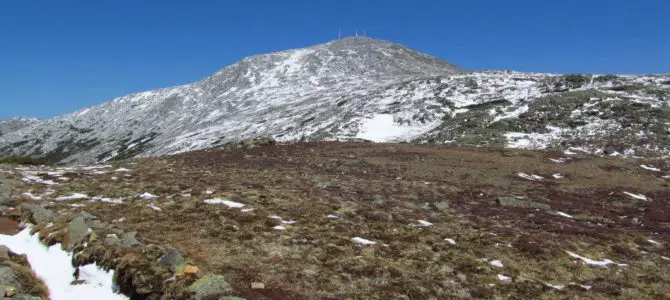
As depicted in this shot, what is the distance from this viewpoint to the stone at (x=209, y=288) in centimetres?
846

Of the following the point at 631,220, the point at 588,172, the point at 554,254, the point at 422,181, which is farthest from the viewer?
the point at 588,172

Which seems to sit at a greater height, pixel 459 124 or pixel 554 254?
pixel 459 124

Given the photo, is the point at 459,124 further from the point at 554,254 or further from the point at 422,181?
the point at 554,254

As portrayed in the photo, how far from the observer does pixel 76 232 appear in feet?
38.3

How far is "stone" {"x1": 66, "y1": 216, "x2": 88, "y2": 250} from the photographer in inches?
444

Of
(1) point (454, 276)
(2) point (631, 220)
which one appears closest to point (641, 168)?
(2) point (631, 220)

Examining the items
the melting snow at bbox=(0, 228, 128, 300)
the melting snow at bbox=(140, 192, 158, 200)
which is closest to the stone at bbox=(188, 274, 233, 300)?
the melting snow at bbox=(0, 228, 128, 300)

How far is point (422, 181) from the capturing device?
24656mm

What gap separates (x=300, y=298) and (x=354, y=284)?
1.53m

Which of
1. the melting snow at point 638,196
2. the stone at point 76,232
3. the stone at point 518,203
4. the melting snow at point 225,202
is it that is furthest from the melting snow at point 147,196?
the melting snow at point 638,196

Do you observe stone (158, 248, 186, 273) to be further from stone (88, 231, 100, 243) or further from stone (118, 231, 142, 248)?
stone (88, 231, 100, 243)

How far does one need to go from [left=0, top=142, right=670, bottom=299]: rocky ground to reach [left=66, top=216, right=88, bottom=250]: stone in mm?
43

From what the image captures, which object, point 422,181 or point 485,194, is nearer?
point 485,194

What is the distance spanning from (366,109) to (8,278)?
66.5m
